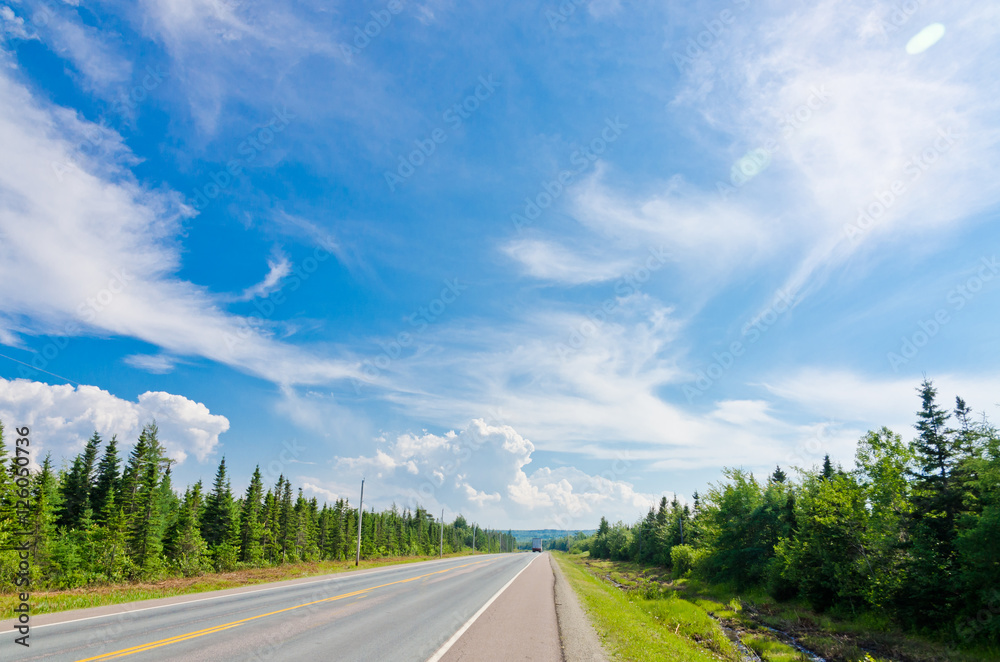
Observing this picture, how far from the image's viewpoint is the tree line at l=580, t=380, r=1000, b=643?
15.4m

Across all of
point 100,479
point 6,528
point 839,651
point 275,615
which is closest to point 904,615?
point 839,651

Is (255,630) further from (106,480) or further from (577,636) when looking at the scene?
(106,480)

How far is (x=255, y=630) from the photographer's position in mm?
10336

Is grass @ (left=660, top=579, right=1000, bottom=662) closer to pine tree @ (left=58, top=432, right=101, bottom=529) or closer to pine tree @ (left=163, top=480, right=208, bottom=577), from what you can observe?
pine tree @ (left=163, top=480, right=208, bottom=577)

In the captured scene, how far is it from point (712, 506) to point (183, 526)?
156 ft

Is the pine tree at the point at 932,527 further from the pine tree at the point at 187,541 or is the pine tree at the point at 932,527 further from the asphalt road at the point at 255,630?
the pine tree at the point at 187,541

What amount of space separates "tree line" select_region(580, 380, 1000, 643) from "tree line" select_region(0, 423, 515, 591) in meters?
26.9

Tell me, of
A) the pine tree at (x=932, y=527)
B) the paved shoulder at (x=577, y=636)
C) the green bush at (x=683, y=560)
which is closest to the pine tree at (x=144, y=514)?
the paved shoulder at (x=577, y=636)

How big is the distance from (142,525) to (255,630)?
107 ft

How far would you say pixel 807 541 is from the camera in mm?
26594

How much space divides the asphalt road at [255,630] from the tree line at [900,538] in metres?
A: 14.2

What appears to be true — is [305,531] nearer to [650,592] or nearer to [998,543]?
[650,592]

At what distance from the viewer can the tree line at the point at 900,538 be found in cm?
1536

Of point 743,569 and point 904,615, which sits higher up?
point 904,615
